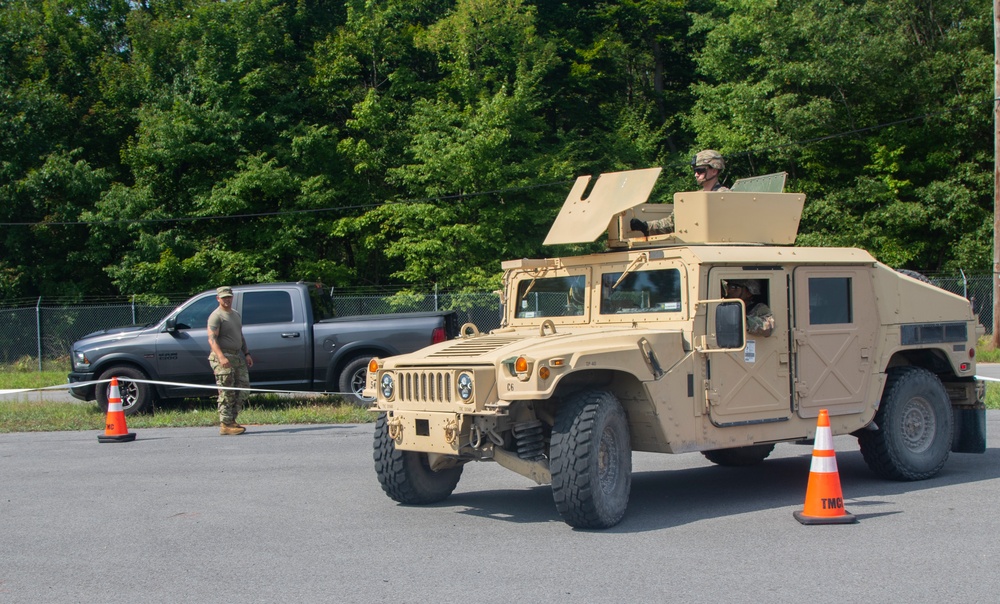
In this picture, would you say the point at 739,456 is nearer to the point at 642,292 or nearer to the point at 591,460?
the point at 642,292

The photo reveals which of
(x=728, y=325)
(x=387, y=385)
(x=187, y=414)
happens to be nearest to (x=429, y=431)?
(x=387, y=385)

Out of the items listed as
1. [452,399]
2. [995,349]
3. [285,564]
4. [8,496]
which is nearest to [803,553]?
[452,399]

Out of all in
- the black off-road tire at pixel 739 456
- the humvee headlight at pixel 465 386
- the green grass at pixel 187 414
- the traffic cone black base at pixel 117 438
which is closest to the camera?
the humvee headlight at pixel 465 386

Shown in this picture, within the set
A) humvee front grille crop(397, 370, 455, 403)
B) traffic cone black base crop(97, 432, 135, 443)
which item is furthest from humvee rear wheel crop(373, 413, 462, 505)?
traffic cone black base crop(97, 432, 135, 443)

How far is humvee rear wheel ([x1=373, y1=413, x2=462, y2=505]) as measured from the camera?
776cm

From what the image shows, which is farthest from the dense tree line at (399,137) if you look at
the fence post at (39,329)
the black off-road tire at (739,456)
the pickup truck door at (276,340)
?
the black off-road tire at (739,456)

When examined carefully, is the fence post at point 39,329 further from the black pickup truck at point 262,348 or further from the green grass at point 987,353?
the green grass at point 987,353

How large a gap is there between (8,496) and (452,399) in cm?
448

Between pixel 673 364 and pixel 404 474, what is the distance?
2231mm

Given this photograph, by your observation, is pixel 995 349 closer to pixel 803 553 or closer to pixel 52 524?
pixel 803 553

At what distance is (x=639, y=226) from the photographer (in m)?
8.48

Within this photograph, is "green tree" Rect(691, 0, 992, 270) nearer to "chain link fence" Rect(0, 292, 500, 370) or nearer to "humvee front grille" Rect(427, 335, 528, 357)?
"chain link fence" Rect(0, 292, 500, 370)

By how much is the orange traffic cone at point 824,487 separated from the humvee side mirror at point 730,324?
0.80 meters

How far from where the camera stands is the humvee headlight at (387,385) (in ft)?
24.9
